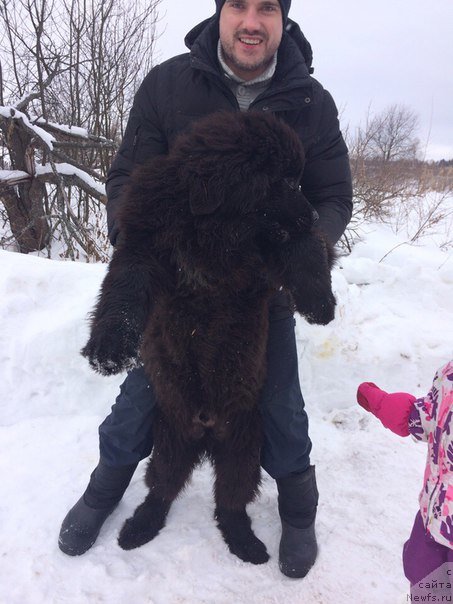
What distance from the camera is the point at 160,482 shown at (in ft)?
6.47

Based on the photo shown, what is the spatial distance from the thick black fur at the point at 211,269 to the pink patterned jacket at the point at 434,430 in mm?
414

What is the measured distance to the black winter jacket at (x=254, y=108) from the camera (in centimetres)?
178

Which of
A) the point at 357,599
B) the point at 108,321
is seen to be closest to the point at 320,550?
the point at 357,599

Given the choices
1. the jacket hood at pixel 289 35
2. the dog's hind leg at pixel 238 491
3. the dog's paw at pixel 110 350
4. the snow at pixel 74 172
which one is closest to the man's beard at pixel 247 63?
the jacket hood at pixel 289 35

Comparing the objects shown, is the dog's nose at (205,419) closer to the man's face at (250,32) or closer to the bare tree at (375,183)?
the man's face at (250,32)

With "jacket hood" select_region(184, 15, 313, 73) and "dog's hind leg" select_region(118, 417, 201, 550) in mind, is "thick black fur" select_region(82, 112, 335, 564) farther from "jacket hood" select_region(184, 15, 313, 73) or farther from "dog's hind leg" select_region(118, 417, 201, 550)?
"jacket hood" select_region(184, 15, 313, 73)

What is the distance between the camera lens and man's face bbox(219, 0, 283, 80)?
5.77ft

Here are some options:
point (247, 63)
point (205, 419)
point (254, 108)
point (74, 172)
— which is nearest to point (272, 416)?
point (205, 419)

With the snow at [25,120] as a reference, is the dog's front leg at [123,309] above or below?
below

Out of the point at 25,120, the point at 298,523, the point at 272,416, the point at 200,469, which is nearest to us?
the point at 272,416

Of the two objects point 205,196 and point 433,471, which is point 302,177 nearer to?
point 205,196

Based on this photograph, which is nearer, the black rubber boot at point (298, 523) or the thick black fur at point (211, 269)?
the thick black fur at point (211, 269)

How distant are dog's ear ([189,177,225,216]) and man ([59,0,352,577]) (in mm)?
422

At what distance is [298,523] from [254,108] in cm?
189
